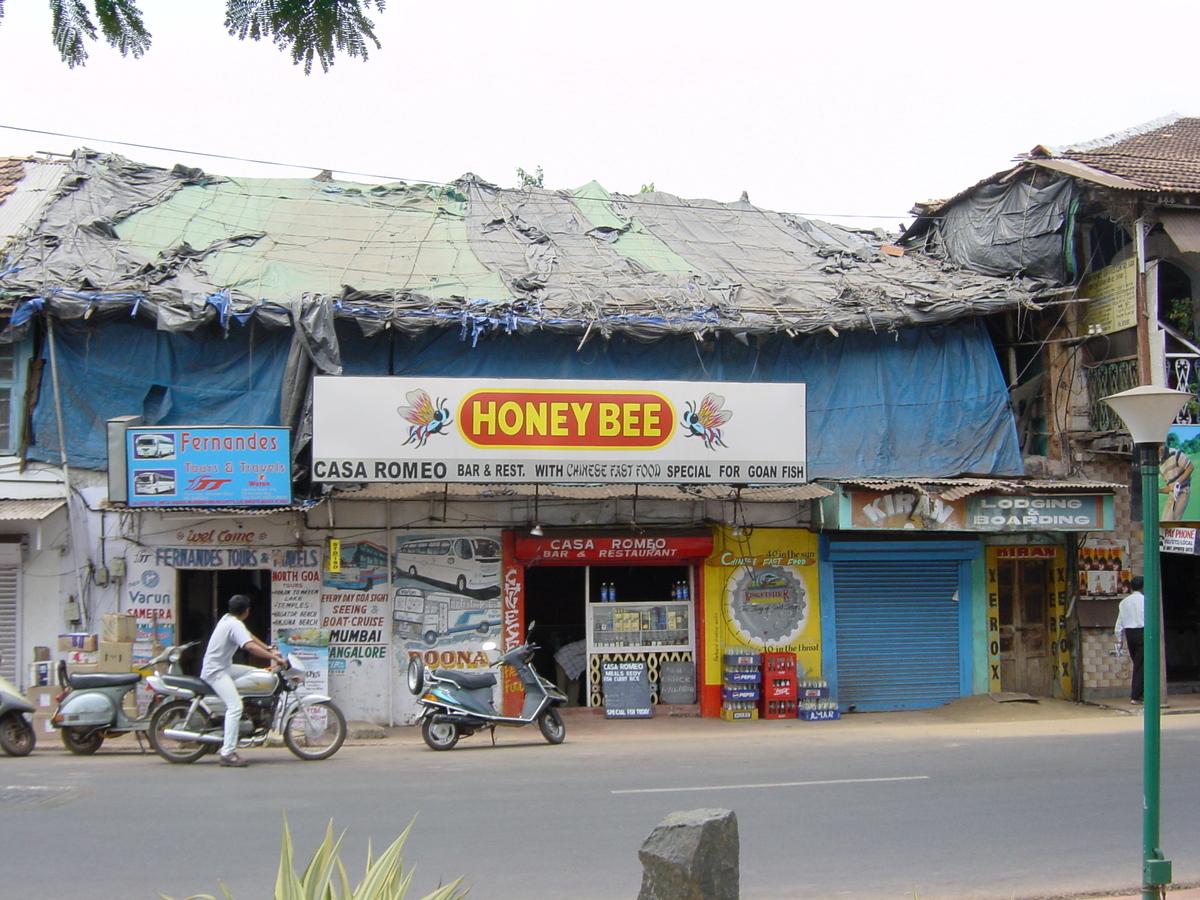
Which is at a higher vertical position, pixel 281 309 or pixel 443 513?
pixel 281 309

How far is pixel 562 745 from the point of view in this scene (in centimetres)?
1212

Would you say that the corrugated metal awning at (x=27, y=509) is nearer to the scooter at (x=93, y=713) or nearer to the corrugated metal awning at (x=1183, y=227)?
the scooter at (x=93, y=713)

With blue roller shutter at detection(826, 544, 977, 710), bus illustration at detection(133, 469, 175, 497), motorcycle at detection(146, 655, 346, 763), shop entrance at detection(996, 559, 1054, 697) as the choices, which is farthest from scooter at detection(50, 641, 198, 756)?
shop entrance at detection(996, 559, 1054, 697)

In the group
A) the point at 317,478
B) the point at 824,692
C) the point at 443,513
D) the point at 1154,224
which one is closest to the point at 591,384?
the point at 443,513

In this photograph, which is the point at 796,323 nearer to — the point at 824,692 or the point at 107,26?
the point at 824,692

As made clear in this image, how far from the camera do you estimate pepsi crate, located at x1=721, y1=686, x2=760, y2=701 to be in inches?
558

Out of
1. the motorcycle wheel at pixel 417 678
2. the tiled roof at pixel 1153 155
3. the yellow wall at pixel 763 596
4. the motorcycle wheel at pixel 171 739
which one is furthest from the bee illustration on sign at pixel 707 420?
the tiled roof at pixel 1153 155

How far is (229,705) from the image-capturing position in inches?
402

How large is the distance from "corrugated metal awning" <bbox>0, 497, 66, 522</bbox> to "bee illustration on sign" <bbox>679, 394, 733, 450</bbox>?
7.84 m

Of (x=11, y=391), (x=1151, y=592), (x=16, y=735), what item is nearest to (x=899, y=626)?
(x=1151, y=592)

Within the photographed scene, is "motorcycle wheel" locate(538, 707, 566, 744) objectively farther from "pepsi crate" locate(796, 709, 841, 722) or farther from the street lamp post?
the street lamp post

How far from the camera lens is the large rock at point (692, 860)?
14.4ft

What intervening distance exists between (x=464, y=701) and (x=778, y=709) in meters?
4.92

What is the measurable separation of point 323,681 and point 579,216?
960cm
